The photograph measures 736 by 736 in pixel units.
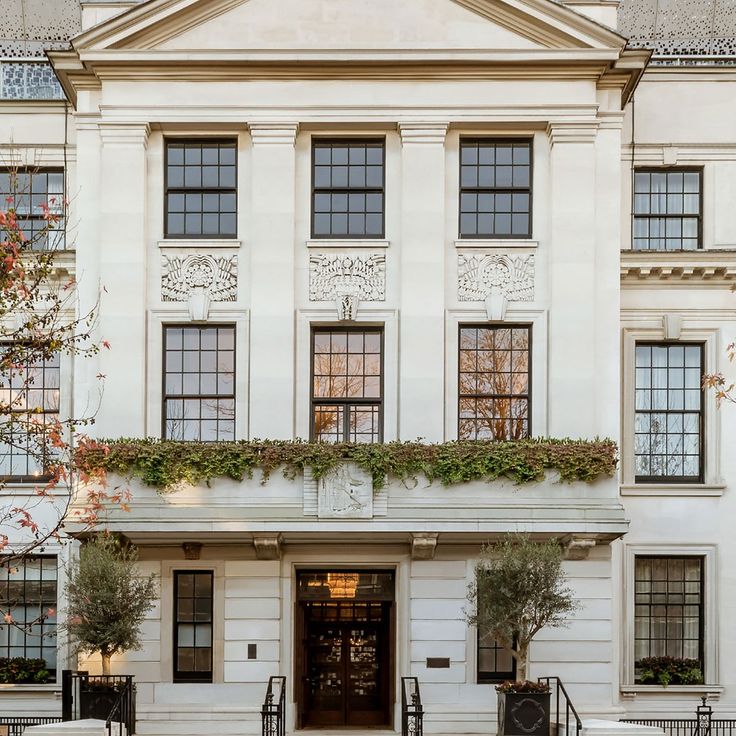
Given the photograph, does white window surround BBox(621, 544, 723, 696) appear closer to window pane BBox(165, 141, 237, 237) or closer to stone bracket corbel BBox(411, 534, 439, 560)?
stone bracket corbel BBox(411, 534, 439, 560)

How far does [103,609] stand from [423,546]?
561 cm

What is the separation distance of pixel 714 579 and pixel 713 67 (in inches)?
417

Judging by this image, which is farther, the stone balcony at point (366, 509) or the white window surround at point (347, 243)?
the white window surround at point (347, 243)

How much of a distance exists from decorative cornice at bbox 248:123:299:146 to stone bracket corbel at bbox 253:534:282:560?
7177 millimetres

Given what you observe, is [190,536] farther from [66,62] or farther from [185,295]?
[66,62]

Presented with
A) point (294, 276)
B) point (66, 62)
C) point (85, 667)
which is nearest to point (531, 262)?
point (294, 276)

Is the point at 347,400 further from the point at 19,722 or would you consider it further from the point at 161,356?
the point at 19,722

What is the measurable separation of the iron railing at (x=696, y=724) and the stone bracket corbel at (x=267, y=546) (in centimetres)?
680

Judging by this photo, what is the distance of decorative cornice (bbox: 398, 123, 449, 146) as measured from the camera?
21.1 m

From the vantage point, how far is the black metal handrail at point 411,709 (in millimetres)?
18609

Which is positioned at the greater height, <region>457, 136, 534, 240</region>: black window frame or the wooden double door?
<region>457, 136, 534, 240</region>: black window frame

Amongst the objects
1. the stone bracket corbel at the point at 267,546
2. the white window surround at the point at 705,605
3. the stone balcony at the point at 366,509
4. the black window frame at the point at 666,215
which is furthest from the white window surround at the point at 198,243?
the white window surround at the point at 705,605

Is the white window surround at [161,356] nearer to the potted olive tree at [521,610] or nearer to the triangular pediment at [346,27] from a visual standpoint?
the triangular pediment at [346,27]

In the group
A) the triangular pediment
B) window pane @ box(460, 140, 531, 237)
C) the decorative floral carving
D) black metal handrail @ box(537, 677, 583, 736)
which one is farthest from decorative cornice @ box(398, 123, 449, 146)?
black metal handrail @ box(537, 677, 583, 736)
